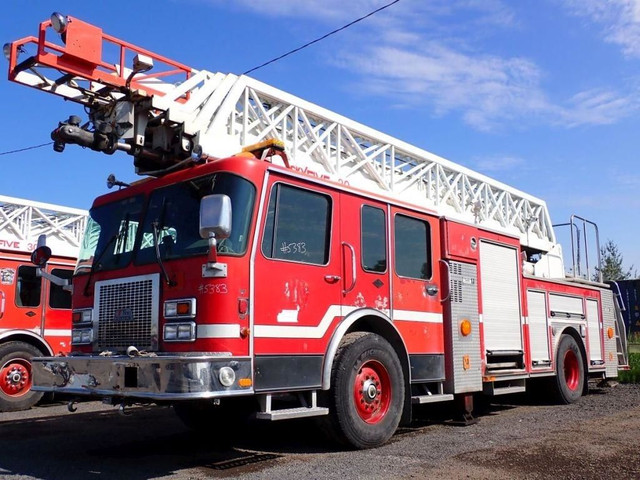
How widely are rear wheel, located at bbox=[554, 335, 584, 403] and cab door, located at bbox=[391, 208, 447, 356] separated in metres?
3.16

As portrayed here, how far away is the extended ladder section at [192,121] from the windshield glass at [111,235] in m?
0.46

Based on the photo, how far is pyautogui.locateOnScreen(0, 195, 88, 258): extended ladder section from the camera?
1264 centimetres

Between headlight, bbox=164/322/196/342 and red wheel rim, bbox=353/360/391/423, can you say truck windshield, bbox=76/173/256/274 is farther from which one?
red wheel rim, bbox=353/360/391/423

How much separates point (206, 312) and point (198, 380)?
0.56 meters

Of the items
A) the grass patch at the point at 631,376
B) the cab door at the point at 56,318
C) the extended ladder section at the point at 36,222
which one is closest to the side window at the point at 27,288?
the cab door at the point at 56,318

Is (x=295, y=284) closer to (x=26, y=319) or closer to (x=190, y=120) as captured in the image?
(x=190, y=120)

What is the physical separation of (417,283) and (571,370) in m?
4.43

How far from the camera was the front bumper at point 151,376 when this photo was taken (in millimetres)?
4430

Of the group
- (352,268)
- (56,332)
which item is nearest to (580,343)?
(352,268)

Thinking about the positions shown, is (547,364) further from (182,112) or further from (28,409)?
(28,409)

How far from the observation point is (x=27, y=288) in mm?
9852

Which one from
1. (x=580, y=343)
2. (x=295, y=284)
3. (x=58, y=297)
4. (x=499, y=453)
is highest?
(x=58, y=297)

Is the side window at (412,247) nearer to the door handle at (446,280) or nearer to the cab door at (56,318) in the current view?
the door handle at (446,280)

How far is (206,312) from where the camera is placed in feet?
15.8
